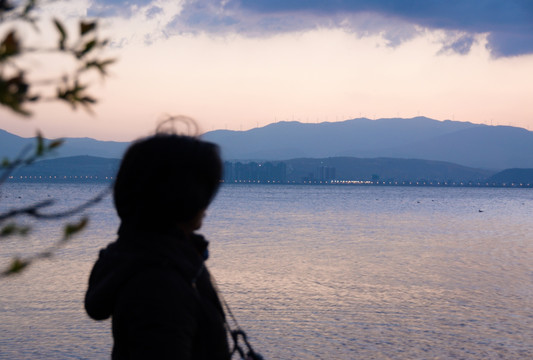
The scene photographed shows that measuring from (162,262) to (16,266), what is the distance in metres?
0.56

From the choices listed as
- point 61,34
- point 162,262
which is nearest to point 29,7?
point 61,34

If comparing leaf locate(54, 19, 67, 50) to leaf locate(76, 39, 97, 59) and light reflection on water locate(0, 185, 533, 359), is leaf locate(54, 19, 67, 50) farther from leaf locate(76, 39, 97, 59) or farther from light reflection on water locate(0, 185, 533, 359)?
light reflection on water locate(0, 185, 533, 359)

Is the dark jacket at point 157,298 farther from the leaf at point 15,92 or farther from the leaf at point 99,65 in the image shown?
the leaf at point 15,92

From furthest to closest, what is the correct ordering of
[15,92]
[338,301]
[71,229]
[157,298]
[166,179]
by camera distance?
1. [338,301]
2. [166,179]
3. [157,298]
4. [71,229]
5. [15,92]

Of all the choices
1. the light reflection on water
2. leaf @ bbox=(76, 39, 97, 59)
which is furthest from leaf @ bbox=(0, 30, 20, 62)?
the light reflection on water

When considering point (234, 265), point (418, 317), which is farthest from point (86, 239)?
point (418, 317)

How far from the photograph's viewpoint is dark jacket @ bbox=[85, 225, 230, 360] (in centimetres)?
170

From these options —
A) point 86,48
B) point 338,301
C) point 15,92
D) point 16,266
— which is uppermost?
point 86,48

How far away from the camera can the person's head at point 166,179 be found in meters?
1.85

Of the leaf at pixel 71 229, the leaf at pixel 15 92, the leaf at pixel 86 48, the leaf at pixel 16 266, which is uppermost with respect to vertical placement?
the leaf at pixel 86 48

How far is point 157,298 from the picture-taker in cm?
171

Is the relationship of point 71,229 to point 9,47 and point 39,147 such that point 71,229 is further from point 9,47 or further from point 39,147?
point 9,47

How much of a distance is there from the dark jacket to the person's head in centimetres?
6

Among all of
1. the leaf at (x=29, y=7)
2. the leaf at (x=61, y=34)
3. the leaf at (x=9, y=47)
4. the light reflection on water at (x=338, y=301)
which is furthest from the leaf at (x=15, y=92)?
the light reflection on water at (x=338, y=301)
